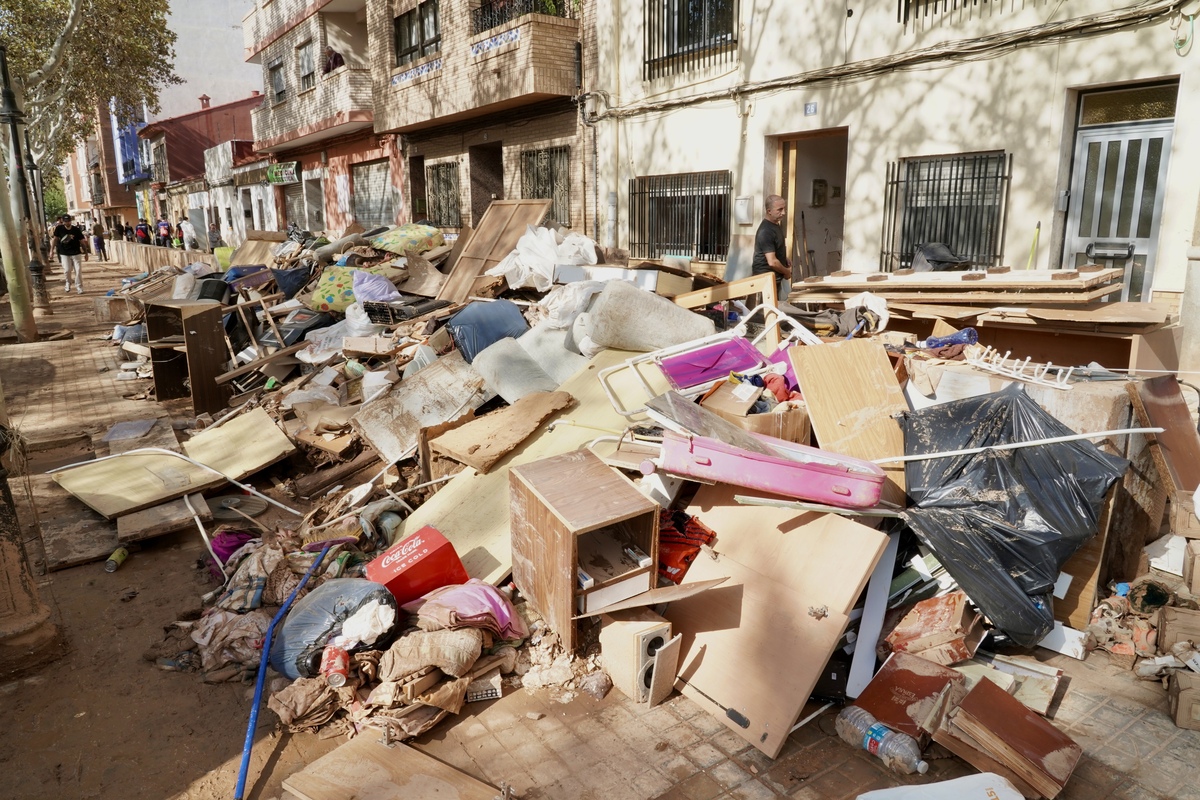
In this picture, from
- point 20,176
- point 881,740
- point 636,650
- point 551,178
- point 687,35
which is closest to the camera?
point 881,740

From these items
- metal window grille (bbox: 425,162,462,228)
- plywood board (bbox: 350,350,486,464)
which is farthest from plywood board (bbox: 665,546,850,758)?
metal window grille (bbox: 425,162,462,228)

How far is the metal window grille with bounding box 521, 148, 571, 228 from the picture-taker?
1268cm

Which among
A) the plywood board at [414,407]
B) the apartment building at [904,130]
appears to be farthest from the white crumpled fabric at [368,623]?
the apartment building at [904,130]

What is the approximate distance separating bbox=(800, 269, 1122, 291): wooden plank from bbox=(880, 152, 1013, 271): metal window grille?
150 cm

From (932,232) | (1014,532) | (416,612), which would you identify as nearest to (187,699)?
(416,612)

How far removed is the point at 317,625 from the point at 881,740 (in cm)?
257

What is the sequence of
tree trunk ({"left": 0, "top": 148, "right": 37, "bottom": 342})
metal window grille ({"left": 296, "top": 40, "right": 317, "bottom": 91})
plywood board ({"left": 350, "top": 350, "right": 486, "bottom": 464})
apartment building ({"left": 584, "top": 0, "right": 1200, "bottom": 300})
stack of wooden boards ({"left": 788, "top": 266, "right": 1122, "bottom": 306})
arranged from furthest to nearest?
metal window grille ({"left": 296, "top": 40, "right": 317, "bottom": 91}) → tree trunk ({"left": 0, "top": 148, "right": 37, "bottom": 342}) → apartment building ({"left": 584, "top": 0, "right": 1200, "bottom": 300}) → plywood board ({"left": 350, "top": 350, "right": 486, "bottom": 464}) → stack of wooden boards ({"left": 788, "top": 266, "right": 1122, "bottom": 306})

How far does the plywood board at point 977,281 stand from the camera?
17.2 feet

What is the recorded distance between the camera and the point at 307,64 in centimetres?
1998

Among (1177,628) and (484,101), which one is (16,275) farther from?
(1177,628)

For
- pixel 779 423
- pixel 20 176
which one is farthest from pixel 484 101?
pixel 20 176

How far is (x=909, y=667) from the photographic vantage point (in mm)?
→ 3350

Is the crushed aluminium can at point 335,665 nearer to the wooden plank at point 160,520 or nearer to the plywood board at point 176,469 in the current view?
the wooden plank at point 160,520

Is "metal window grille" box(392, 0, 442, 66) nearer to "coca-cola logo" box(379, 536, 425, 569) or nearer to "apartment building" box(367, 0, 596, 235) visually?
"apartment building" box(367, 0, 596, 235)
